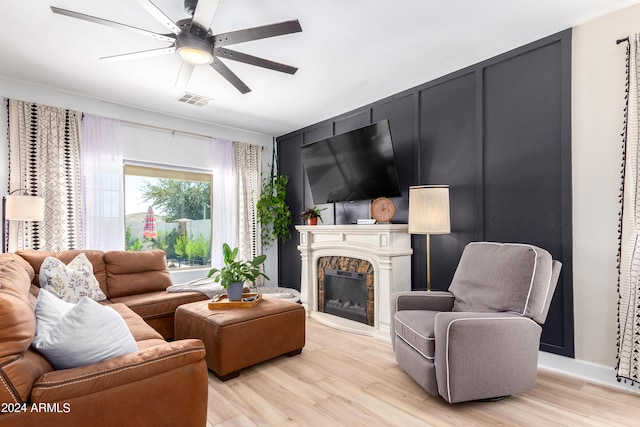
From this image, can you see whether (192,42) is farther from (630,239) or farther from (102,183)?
(630,239)

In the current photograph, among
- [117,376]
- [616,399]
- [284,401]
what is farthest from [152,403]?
[616,399]

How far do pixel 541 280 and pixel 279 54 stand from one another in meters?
2.64

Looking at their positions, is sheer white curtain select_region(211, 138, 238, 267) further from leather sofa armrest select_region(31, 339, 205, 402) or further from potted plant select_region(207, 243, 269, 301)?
leather sofa armrest select_region(31, 339, 205, 402)

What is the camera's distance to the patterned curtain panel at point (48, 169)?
11.2ft

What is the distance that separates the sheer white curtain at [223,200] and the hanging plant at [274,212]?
0.44 m

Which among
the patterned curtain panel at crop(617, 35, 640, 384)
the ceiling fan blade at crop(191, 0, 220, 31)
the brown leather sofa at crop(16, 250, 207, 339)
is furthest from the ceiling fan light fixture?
the patterned curtain panel at crop(617, 35, 640, 384)

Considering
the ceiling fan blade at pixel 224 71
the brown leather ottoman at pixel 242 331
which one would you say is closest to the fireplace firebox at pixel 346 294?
the brown leather ottoman at pixel 242 331

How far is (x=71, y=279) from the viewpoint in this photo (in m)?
2.91

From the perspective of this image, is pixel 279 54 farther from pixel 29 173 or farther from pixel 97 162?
pixel 29 173

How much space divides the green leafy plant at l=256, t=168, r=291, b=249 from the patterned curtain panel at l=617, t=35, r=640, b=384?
12.8 feet

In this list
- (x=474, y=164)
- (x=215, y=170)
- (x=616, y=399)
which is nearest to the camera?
(x=616, y=399)

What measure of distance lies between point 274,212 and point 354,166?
1.82 meters

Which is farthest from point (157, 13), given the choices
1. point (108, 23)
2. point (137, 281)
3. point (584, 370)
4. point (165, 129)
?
point (584, 370)

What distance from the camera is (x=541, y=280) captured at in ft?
7.13
